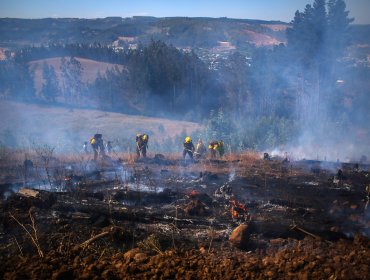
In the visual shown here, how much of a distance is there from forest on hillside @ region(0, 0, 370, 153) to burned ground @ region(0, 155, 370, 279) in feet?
46.0

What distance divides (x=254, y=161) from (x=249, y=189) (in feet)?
21.3

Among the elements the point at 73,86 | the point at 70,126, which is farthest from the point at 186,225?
the point at 73,86

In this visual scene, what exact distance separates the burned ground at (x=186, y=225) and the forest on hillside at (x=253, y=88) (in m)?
14.0

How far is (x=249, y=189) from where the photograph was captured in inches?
507

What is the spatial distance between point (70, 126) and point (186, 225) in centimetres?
3361

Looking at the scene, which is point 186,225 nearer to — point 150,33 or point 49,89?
point 49,89

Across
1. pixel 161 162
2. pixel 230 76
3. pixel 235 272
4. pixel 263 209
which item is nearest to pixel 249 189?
pixel 263 209

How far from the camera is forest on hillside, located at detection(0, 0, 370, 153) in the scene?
3231 centimetres

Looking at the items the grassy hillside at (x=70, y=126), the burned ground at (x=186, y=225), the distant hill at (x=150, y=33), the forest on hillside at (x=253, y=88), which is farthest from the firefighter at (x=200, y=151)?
the distant hill at (x=150, y=33)

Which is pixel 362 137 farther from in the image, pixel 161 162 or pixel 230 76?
pixel 161 162

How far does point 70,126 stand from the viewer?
39656mm

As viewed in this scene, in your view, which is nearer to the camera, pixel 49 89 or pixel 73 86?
pixel 49 89

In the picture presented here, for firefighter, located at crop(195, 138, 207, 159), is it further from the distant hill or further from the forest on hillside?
the distant hill

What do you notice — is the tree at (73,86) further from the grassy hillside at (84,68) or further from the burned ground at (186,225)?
the burned ground at (186,225)
